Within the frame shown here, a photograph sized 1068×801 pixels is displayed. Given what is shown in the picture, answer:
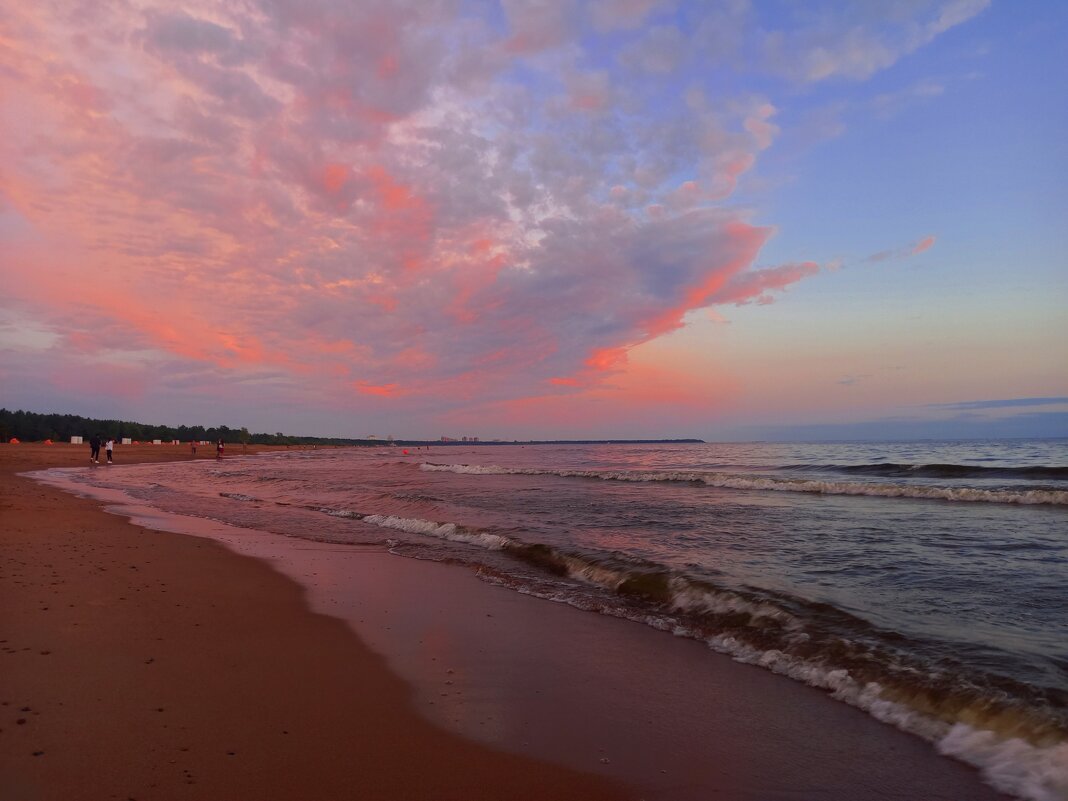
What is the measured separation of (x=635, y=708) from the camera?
4602mm

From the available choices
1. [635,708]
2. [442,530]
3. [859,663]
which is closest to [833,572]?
[859,663]

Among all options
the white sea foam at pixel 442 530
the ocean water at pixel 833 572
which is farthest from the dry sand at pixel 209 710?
the white sea foam at pixel 442 530

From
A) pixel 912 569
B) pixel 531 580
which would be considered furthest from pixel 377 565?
pixel 912 569

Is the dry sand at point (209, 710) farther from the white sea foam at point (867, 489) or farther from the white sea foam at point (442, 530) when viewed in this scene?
the white sea foam at point (867, 489)

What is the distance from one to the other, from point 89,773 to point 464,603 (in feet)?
15.8

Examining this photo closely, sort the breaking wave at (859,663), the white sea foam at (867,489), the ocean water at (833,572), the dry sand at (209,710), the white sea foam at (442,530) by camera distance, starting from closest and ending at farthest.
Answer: the dry sand at (209,710)
the breaking wave at (859,663)
the ocean water at (833,572)
the white sea foam at (442,530)
the white sea foam at (867,489)

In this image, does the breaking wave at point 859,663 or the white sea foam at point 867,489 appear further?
the white sea foam at point 867,489

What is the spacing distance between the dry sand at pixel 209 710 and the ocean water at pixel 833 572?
2.94 meters

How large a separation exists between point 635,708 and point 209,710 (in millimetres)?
3118

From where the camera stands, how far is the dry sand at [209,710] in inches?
129

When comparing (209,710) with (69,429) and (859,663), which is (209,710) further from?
(69,429)

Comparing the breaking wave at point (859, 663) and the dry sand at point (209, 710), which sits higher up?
the dry sand at point (209, 710)

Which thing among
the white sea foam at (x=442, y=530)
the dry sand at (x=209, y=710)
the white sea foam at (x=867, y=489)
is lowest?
the white sea foam at (x=442, y=530)

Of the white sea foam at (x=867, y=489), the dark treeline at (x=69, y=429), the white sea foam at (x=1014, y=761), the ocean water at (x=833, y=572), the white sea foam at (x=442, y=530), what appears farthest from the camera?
the dark treeline at (x=69, y=429)
